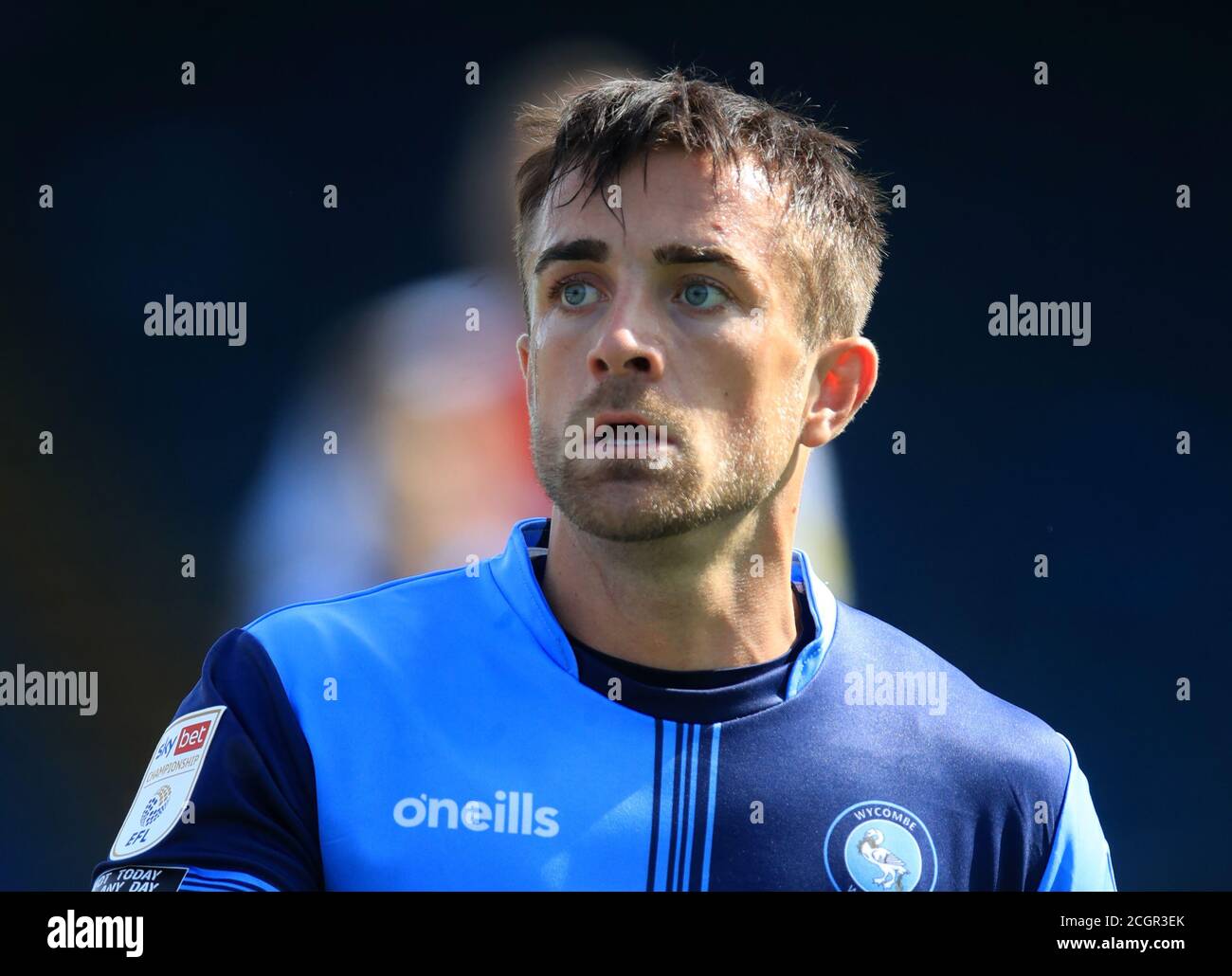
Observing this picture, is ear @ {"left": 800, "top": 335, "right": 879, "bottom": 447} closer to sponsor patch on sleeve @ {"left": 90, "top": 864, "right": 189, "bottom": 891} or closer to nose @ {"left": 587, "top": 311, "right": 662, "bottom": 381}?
nose @ {"left": 587, "top": 311, "right": 662, "bottom": 381}

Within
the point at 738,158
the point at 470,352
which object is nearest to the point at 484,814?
the point at 738,158

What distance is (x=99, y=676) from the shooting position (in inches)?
136

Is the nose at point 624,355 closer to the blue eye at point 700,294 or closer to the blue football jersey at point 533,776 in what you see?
the blue eye at point 700,294

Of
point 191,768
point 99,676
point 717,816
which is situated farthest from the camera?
point 99,676

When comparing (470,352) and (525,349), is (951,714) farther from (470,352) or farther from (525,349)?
(470,352)

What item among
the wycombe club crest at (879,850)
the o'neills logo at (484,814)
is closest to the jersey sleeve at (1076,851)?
the wycombe club crest at (879,850)

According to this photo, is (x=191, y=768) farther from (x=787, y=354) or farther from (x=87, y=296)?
(x=87, y=296)

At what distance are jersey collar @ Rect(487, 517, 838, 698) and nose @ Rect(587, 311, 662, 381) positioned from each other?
1.48 feet

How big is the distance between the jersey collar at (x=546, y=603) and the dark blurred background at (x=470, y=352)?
0.81 m

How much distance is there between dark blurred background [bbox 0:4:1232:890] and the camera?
11.4 ft

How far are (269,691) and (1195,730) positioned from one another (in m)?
2.50

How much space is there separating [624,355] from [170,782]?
108 cm

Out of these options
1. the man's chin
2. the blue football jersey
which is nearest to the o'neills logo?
the blue football jersey

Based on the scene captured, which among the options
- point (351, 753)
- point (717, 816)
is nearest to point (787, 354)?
point (717, 816)
